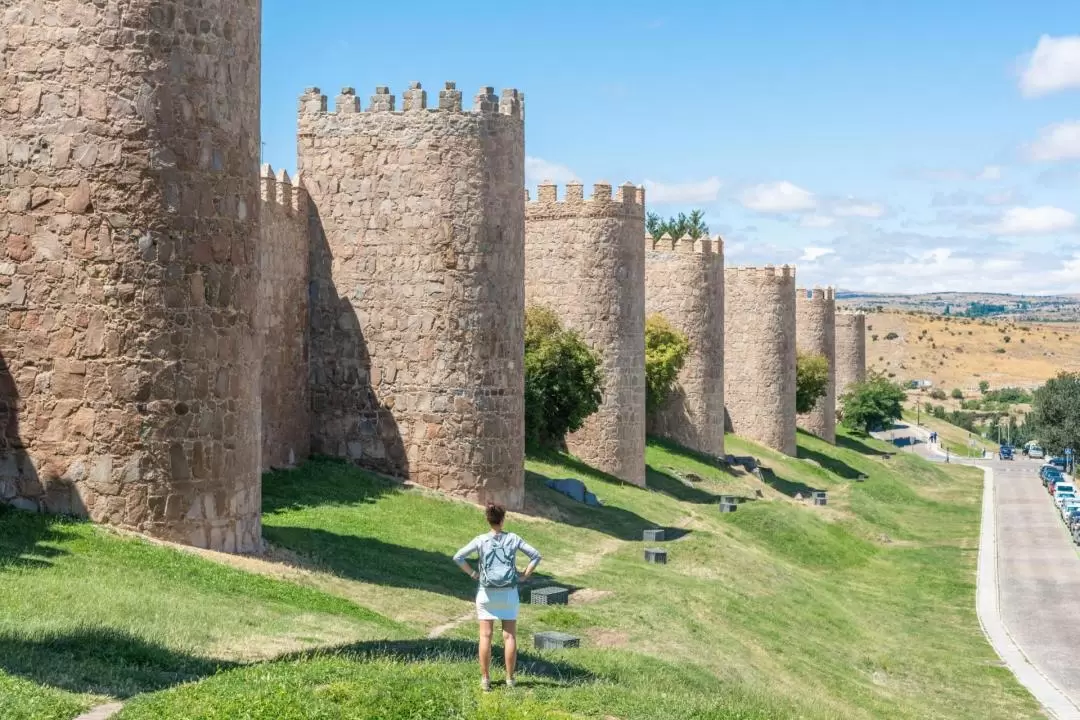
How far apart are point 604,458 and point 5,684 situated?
1048 inches

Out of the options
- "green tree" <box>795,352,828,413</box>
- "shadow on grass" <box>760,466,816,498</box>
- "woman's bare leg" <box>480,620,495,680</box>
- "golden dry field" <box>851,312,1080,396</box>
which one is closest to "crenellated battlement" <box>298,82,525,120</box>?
"woman's bare leg" <box>480,620,495,680</box>

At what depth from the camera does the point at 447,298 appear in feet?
77.9

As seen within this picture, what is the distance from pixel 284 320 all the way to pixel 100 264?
9.63 m

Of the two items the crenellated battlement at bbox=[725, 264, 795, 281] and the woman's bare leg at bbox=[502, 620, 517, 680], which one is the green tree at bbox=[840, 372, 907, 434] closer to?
the crenellated battlement at bbox=[725, 264, 795, 281]

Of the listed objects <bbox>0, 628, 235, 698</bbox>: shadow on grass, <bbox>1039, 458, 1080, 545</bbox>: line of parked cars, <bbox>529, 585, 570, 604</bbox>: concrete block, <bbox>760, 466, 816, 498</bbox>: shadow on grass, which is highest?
<bbox>0, 628, 235, 698</bbox>: shadow on grass

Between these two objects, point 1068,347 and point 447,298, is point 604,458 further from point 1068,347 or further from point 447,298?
point 1068,347

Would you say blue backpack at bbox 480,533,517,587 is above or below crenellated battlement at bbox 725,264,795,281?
below

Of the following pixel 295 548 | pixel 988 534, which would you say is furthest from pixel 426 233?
pixel 988 534

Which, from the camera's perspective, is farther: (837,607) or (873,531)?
(873,531)

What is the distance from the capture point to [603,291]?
35.0 meters

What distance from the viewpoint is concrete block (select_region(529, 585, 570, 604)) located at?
1722 cm

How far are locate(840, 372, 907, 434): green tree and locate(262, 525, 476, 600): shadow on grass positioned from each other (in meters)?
55.9

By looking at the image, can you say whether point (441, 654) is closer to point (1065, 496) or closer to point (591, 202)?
point (591, 202)

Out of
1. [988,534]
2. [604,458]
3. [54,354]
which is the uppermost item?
[54,354]
